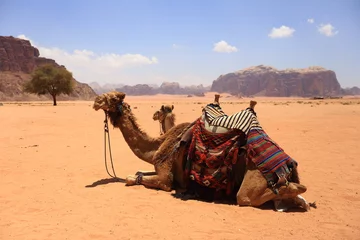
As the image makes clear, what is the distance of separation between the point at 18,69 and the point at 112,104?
115 metres

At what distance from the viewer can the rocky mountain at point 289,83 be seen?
435 feet

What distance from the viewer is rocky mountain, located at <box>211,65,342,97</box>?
435 feet

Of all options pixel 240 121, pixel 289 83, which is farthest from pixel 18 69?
pixel 240 121

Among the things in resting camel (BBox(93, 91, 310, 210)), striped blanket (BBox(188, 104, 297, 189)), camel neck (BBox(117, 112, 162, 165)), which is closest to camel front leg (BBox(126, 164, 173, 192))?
resting camel (BBox(93, 91, 310, 210))

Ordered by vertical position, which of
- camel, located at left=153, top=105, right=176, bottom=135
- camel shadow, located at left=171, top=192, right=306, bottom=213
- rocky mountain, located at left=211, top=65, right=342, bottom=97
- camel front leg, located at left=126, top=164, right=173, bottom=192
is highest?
rocky mountain, located at left=211, top=65, right=342, bottom=97

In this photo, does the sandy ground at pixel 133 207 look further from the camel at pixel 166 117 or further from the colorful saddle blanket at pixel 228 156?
the camel at pixel 166 117

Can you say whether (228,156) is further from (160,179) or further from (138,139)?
(138,139)

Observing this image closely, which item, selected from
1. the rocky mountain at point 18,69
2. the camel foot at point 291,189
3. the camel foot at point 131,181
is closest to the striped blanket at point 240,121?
the camel foot at point 291,189

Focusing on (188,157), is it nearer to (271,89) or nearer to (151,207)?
(151,207)

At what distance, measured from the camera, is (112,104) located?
6.28 meters

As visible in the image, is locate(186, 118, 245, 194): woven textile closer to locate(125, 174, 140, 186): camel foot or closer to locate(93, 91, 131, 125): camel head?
locate(125, 174, 140, 186): camel foot

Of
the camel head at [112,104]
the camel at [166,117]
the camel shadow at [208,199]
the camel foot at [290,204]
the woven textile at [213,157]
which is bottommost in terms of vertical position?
the camel shadow at [208,199]

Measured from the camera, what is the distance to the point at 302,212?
16.6 feet

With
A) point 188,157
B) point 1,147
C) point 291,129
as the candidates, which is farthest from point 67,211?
point 291,129
